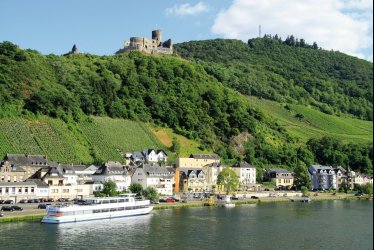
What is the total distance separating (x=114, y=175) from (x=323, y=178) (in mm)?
41621

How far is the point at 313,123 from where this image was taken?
12656 centimetres

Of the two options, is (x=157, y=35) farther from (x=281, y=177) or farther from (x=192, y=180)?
(x=192, y=180)

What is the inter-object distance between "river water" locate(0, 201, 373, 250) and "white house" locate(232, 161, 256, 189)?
112ft

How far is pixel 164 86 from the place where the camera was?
108 metres

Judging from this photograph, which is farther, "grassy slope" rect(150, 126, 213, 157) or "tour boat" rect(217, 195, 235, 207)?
"grassy slope" rect(150, 126, 213, 157)

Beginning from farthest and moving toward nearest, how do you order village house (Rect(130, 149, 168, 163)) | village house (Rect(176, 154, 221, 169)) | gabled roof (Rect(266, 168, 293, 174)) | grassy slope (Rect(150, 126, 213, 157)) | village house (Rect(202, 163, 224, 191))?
gabled roof (Rect(266, 168, 293, 174)), grassy slope (Rect(150, 126, 213, 157)), village house (Rect(202, 163, 224, 191)), village house (Rect(176, 154, 221, 169)), village house (Rect(130, 149, 168, 163))

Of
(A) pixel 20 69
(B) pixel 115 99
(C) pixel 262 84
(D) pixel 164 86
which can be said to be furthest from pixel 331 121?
(A) pixel 20 69

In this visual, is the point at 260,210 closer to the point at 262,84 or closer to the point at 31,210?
the point at 31,210

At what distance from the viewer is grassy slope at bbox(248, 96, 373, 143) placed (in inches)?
4548

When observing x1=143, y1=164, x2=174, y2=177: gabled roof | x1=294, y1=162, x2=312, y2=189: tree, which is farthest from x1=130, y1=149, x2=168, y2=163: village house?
x1=294, y1=162, x2=312, y2=189: tree

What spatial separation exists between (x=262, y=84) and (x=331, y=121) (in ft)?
83.6

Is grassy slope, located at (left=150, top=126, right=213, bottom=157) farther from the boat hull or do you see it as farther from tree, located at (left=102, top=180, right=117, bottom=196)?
the boat hull

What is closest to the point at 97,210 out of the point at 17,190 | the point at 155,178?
the point at 17,190

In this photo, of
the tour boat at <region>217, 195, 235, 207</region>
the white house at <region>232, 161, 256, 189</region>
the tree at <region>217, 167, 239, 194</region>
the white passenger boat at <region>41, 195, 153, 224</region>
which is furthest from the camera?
the white house at <region>232, 161, 256, 189</region>
